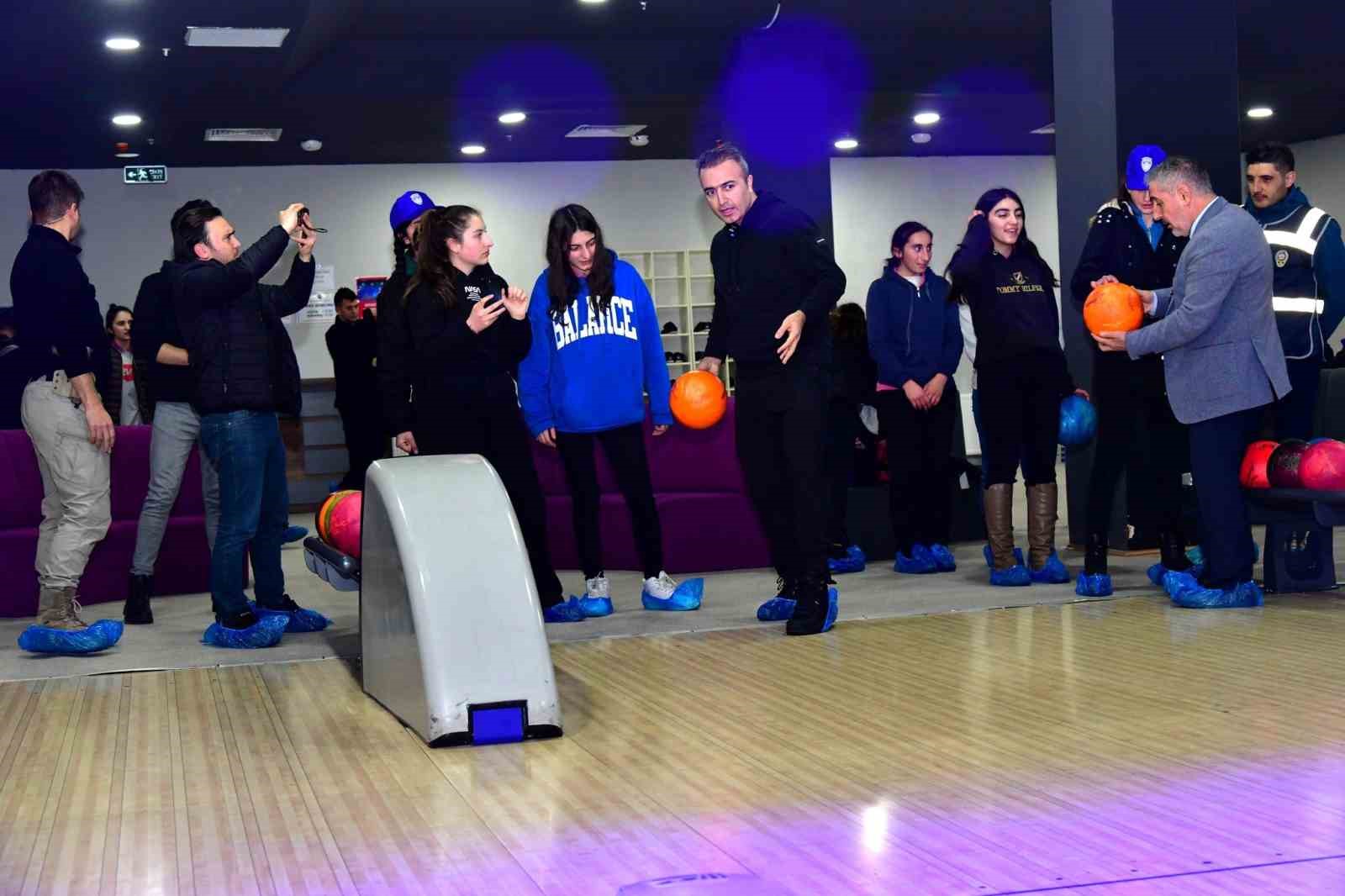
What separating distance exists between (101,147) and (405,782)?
10725 millimetres

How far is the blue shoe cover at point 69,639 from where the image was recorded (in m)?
4.90

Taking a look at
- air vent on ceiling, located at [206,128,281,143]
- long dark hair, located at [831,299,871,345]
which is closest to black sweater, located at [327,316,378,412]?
air vent on ceiling, located at [206,128,281,143]

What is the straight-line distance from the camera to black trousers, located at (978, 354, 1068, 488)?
548 centimetres

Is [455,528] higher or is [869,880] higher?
[455,528]

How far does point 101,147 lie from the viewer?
1244 centimetres

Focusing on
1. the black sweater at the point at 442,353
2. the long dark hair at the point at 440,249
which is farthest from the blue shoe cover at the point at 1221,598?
the long dark hair at the point at 440,249

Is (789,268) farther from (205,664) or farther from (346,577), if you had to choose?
(205,664)

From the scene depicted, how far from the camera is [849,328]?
682 cm

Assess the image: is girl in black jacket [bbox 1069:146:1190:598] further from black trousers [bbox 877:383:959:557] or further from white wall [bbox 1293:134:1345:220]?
white wall [bbox 1293:134:1345:220]

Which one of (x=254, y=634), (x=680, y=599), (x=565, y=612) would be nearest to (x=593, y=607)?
(x=565, y=612)

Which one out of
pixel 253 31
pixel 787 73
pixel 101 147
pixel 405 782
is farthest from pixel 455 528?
pixel 101 147

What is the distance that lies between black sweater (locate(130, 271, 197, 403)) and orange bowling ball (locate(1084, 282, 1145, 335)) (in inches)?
122

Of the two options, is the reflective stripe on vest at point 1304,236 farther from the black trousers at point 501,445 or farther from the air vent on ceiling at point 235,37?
the air vent on ceiling at point 235,37

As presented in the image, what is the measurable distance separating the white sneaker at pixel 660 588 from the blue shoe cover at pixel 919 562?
1294mm
